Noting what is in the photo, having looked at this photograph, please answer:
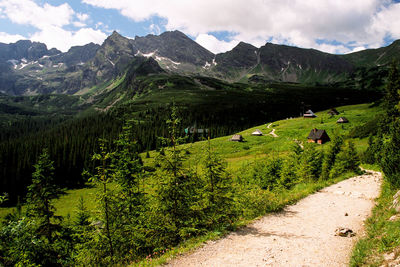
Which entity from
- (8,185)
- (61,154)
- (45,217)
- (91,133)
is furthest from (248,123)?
(45,217)

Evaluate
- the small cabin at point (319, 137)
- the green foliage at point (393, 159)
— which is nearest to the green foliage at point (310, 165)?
the green foliage at point (393, 159)

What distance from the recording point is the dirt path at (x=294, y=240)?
10.5 m

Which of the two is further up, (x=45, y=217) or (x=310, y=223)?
(x=310, y=223)

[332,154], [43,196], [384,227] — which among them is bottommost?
[43,196]

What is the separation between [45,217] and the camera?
24.0 m

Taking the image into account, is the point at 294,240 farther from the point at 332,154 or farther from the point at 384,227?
the point at 332,154

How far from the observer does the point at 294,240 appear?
1240 cm

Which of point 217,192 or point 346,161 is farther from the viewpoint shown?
point 346,161

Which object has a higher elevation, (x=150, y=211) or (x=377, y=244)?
(x=377, y=244)

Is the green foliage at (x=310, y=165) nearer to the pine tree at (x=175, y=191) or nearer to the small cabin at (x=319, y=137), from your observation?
the pine tree at (x=175, y=191)

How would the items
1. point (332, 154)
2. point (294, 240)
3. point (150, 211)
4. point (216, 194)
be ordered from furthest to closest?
point (332, 154), point (216, 194), point (150, 211), point (294, 240)

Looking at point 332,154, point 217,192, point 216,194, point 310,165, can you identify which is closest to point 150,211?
point 216,194

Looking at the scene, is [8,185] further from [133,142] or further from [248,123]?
[248,123]

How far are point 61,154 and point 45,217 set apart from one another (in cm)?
9360
